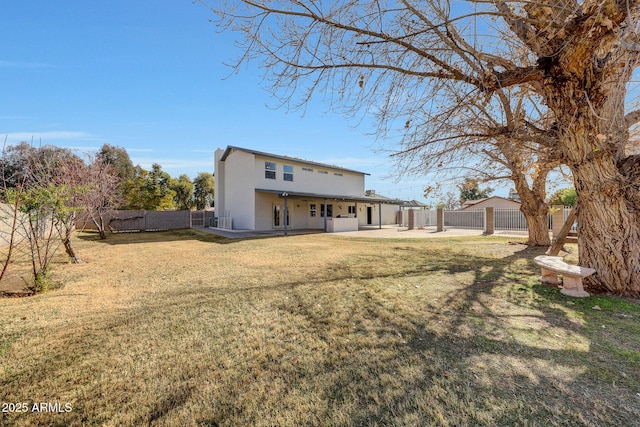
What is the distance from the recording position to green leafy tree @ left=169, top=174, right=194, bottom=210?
1285 inches

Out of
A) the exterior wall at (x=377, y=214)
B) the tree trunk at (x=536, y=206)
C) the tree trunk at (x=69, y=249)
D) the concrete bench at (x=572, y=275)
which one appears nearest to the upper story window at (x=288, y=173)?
the exterior wall at (x=377, y=214)

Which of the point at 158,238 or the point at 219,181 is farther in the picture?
the point at 219,181

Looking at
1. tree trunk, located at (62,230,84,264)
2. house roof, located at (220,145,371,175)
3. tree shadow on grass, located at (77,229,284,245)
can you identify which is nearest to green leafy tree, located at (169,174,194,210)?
house roof, located at (220,145,371,175)

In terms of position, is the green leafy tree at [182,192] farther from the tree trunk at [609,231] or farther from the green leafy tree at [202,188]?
the tree trunk at [609,231]

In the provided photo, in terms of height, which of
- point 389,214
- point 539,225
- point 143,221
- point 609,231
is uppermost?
point 389,214

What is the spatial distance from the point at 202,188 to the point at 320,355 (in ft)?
126

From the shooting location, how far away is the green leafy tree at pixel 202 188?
36.8 meters

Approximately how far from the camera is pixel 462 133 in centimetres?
597

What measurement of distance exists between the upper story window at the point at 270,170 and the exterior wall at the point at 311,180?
0.61 feet

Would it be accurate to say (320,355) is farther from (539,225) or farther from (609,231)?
(539,225)

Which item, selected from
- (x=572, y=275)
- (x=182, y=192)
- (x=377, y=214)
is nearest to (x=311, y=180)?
(x=377, y=214)

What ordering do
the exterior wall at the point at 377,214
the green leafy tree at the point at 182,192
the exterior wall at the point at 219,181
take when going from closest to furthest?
the exterior wall at the point at 219,181
the exterior wall at the point at 377,214
the green leafy tree at the point at 182,192

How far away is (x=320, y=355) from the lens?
2797 millimetres

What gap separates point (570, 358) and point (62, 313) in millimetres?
6696
